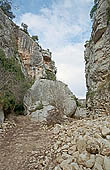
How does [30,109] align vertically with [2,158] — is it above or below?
above

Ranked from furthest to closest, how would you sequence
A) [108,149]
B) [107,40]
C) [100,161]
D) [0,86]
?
[107,40] < [0,86] < [108,149] < [100,161]

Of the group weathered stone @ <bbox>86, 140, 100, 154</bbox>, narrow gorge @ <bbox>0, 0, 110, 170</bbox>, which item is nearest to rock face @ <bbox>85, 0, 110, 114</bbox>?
narrow gorge @ <bbox>0, 0, 110, 170</bbox>

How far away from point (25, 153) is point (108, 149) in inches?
67.3

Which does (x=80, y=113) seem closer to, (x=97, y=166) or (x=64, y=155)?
(x=64, y=155)

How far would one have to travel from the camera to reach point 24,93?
28.3 feet

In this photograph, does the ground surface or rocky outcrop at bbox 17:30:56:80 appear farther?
rocky outcrop at bbox 17:30:56:80

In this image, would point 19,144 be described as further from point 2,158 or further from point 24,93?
point 24,93

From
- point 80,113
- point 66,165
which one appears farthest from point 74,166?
point 80,113

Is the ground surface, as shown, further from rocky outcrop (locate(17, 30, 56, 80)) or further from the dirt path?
rocky outcrop (locate(17, 30, 56, 80))

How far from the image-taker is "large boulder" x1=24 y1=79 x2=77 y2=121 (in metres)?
7.67

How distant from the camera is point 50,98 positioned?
807 centimetres

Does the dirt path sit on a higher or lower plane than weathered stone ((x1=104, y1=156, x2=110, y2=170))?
lower

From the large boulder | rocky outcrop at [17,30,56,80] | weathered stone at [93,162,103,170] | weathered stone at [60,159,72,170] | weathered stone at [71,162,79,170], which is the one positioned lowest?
weathered stone at [60,159,72,170]

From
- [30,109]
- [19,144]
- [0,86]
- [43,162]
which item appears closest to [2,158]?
[19,144]
